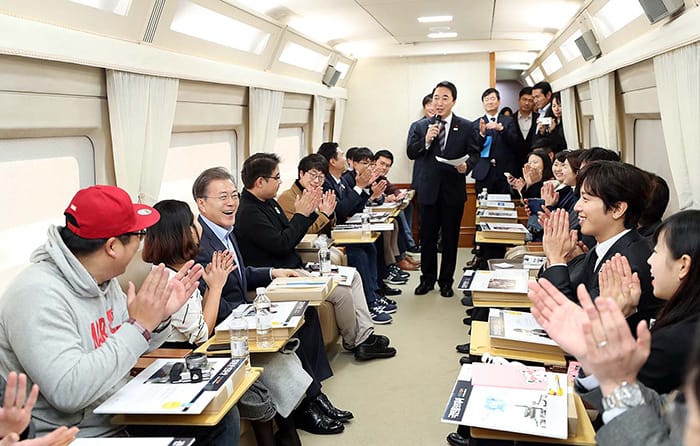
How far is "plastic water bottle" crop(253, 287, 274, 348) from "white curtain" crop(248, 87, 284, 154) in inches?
114

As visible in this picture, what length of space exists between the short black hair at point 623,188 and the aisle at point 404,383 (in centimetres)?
162

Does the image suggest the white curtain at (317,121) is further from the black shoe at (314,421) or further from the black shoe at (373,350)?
the black shoe at (314,421)

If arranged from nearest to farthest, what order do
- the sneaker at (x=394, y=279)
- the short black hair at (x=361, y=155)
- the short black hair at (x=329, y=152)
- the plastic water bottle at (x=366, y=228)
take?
the plastic water bottle at (x=366, y=228), the short black hair at (x=329, y=152), the short black hair at (x=361, y=155), the sneaker at (x=394, y=279)

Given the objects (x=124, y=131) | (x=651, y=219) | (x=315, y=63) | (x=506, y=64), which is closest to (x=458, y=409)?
(x=651, y=219)

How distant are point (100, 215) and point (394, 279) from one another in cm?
524

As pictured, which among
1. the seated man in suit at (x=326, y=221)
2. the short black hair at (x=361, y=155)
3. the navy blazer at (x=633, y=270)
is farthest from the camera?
the short black hair at (x=361, y=155)

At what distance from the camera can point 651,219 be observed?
3.71 meters

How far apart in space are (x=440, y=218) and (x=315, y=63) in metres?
2.55

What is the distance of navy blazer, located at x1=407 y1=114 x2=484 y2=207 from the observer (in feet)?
20.6

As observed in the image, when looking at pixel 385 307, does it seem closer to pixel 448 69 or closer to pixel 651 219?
pixel 651 219

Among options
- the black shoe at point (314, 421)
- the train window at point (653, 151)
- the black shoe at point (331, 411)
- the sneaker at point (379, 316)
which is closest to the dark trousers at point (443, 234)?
the sneaker at point (379, 316)

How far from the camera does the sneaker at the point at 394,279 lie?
7.18 meters

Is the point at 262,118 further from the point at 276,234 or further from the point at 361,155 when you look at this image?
the point at 276,234

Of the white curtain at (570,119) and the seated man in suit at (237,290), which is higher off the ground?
the white curtain at (570,119)
